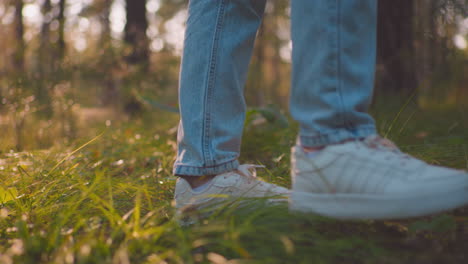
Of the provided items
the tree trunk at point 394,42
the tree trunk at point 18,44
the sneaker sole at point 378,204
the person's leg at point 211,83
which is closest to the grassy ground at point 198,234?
the sneaker sole at point 378,204

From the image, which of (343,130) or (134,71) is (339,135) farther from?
(134,71)

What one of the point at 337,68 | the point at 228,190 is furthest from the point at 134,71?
the point at 337,68

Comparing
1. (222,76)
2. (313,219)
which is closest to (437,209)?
(313,219)

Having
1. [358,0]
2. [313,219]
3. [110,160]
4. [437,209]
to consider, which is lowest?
[110,160]

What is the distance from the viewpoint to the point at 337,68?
81 centimetres

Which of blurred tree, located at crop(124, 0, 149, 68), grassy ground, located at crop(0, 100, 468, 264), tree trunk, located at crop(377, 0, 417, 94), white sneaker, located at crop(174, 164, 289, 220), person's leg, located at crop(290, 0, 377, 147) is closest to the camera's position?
grassy ground, located at crop(0, 100, 468, 264)

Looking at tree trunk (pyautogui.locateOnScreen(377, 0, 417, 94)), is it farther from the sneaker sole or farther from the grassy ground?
the sneaker sole

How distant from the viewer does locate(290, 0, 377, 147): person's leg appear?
80 cm

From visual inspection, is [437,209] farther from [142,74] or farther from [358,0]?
[142,74]

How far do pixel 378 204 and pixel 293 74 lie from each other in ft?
→ 1.37

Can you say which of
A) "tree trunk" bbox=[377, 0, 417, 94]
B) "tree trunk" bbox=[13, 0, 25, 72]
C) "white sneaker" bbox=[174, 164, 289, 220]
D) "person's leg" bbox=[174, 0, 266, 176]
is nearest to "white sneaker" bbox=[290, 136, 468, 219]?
"white sneaker" bbox=[174, 164, 289, 220]

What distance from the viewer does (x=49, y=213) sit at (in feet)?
3.27

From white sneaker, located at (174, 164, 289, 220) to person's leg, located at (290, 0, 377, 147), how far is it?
0.26 metres

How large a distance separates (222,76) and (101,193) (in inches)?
25.1
